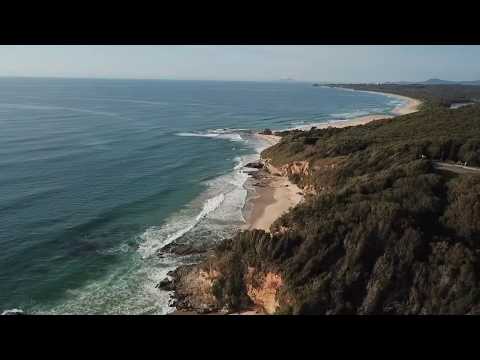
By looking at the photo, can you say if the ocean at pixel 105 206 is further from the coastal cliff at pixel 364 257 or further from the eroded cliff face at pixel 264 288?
the eroded cliff face at pixel 264 288

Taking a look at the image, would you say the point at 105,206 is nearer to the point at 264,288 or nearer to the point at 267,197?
Result: the point at 267,197

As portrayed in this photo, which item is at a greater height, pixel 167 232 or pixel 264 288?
pixel 264 288

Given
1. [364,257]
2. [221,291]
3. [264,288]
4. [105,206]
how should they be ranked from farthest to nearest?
[105,206]
[221,291]
[264,288]
[364,257]

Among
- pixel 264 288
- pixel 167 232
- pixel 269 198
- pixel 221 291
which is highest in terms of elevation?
pixel 264 288

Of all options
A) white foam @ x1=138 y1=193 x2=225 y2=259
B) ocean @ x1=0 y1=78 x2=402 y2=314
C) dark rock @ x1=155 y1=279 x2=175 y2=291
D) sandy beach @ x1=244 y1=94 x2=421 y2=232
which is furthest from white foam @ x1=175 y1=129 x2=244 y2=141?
dark rock @ x1=155 y1=279 x2=175 y2=291

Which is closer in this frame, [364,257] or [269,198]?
[364,257]

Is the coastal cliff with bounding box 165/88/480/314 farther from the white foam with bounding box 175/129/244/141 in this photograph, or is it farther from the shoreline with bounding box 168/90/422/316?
the white foam with bounding box 175/129/244/141

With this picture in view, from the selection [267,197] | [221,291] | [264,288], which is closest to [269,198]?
[267,197]

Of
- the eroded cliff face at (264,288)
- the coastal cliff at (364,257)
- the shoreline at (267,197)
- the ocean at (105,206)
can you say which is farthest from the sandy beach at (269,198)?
the eroded cliff face at (264,288)

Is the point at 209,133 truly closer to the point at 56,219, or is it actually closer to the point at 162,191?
the point at 162,191
